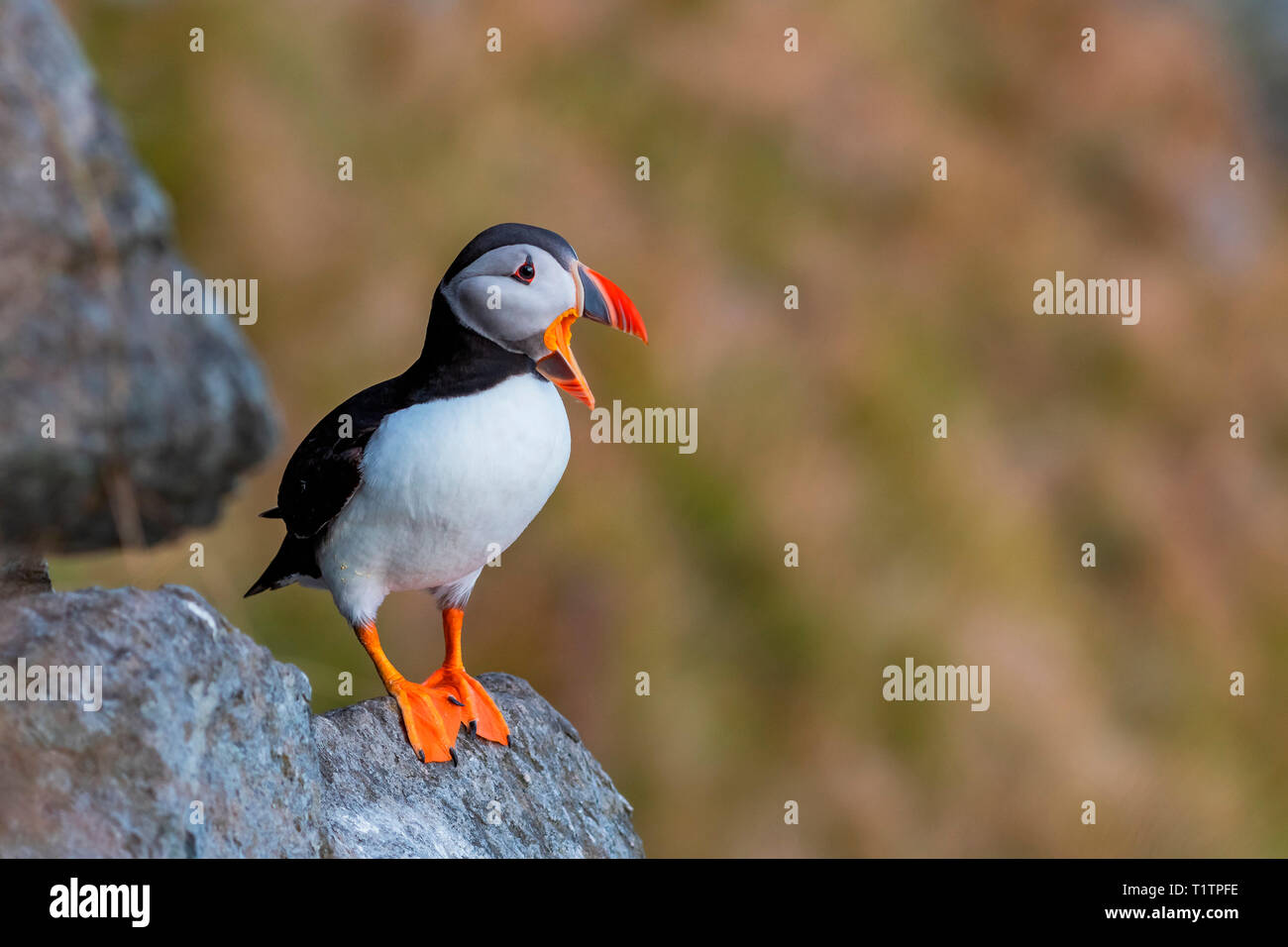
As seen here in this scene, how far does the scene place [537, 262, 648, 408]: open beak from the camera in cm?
301

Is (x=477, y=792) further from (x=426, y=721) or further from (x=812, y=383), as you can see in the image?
(x=812, y=383)

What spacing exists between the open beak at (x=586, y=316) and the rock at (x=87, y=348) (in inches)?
117

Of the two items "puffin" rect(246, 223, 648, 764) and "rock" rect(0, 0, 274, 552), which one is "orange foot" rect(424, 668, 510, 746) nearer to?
"puffin" rect(246, 223, 648, 764)

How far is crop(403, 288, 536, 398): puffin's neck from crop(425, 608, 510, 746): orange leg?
29.9 inches

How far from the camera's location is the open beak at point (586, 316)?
3.01 meters

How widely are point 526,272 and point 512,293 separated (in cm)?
6

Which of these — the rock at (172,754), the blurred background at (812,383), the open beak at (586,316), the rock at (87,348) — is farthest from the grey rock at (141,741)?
the blurred background at (812,383)

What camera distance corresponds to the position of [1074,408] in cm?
1152

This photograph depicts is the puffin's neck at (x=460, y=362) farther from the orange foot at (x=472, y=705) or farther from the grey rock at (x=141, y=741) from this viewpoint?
the orange foot at (x=472, y=705)

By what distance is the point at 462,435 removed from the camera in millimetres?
2963

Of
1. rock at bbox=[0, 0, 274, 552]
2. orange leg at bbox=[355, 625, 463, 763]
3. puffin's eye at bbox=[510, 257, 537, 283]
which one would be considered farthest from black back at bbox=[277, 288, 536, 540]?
rock at bbox=[0, 0, 274, 552]

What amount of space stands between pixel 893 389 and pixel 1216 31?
727 cm
